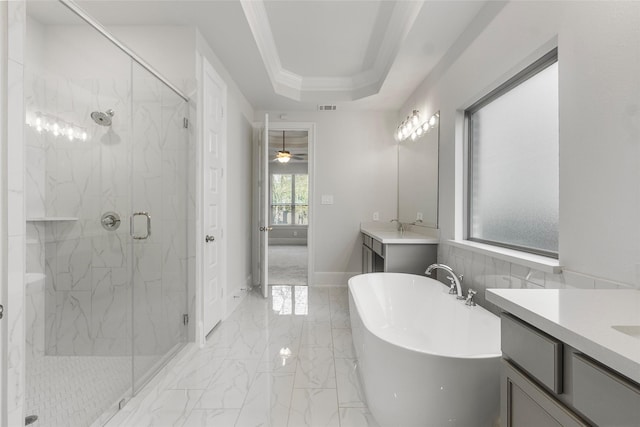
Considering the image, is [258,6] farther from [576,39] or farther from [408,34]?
[576,39]

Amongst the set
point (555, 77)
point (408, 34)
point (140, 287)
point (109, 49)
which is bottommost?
point (140, 287)

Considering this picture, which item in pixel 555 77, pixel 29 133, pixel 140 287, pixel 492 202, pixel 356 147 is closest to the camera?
pixel 29 133

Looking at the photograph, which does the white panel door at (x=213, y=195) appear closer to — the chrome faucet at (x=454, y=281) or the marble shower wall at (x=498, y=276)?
the chrome faucet at (x=454, y=281)

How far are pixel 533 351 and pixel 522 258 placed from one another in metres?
0.98

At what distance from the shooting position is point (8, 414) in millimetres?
1053

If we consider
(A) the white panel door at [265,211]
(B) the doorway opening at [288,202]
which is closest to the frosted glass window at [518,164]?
(A) the white panel door at [265,211]

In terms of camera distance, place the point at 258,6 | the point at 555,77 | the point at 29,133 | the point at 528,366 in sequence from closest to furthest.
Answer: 1. the point at 528,366
2. the point at 29,133
3. the point at 555,77
4. the point at 258,6

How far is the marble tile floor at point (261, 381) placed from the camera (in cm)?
158

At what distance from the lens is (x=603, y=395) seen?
56 cm

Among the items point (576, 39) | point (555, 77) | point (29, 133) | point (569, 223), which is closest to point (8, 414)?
point (29, 133)

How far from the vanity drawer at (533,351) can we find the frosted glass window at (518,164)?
3.12 ft

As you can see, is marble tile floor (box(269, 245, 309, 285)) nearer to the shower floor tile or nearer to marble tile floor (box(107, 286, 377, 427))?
marble tile floor (box(107, 286, 377, 427))

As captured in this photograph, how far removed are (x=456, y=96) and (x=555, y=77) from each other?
94 centimetres

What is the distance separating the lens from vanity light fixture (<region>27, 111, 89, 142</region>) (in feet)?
4.62
